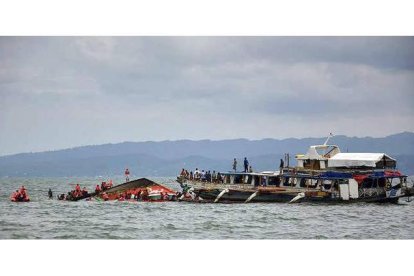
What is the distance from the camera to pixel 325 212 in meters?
23.8

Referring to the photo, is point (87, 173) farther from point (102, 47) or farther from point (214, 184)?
point (102, 47)

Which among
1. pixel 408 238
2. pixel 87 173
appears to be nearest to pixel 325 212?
pixel 408 238

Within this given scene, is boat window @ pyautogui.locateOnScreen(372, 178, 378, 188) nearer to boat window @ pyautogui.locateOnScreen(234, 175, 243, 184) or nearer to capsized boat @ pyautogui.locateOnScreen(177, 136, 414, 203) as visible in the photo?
capsized boat @ pyautogui.locateOnScreen(177, 136, 414, 203)

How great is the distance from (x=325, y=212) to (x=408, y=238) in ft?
14.5

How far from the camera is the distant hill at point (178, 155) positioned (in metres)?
22.7

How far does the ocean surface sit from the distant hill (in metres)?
1.39

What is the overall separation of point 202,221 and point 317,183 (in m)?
7.93

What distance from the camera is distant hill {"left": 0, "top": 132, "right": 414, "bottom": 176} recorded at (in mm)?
22688

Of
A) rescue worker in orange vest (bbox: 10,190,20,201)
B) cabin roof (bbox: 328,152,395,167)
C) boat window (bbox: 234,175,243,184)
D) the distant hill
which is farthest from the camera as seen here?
boat window (bbox: 234,175,243,184)

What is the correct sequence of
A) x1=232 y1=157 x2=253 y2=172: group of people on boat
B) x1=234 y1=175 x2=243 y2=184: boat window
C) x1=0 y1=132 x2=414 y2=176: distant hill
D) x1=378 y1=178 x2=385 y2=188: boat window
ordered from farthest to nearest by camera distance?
x1=234 y1=175 x2=243 y2=184: boat window
x1=378 y1=178 x2=385 y2=188: boat window
x1=232 y1=157 x2=253 y2=172: group of people on boat
x1=0 y1=132 x2=414 y2=176: distant hill

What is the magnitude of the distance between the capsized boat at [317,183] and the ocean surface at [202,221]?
116cm

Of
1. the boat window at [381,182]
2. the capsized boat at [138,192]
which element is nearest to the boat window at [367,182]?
the boat window at [381,182]

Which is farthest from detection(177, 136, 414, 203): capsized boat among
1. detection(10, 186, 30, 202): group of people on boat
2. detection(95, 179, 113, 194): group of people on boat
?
detection(10, 186, 30, 202): group of people on boat
